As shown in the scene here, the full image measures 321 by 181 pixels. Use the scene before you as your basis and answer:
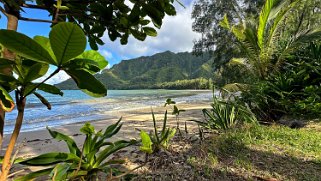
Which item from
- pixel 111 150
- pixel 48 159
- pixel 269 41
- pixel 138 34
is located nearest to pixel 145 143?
pixel 111 150

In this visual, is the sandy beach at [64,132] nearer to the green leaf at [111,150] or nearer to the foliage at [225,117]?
the green leaf at [111,150]

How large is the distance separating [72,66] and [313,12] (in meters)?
18.8

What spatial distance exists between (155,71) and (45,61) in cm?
12984

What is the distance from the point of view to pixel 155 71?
427 ft

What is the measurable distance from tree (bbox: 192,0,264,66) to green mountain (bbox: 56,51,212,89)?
86208 mm

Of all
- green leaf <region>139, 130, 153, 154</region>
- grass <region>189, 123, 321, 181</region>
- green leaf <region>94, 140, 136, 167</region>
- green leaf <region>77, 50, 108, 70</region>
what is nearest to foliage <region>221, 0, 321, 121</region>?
grass <region>189, 123, 321, 181</region>

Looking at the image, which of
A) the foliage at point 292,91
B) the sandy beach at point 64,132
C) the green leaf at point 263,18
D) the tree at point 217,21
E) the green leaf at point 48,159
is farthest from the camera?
the tree at point 217,21

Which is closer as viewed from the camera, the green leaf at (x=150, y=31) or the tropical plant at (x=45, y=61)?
the tropical plant at (x=45, y=61)

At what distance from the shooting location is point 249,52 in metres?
7.17

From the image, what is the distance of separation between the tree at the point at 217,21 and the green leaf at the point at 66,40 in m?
15.9

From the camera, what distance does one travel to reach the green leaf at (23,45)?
0.62 meters

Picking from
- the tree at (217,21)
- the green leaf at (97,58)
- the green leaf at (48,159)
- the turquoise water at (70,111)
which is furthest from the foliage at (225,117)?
the tree at (217,21)

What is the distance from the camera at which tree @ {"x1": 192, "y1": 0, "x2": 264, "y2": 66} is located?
16.4 metres

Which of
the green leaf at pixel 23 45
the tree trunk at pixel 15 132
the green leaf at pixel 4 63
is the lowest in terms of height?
the tree trunk at pixel 15 132
